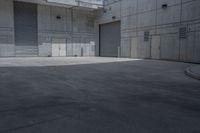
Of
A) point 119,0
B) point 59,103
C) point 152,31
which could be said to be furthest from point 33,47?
point 59,103

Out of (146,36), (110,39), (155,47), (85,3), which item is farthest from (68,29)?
(155,47)

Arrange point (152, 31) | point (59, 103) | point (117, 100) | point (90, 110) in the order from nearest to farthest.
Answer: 1. point (90, 110)
2. point (59, 103)
3. point (117, 100)
4. point (152, 31)

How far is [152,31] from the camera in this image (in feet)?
63.1

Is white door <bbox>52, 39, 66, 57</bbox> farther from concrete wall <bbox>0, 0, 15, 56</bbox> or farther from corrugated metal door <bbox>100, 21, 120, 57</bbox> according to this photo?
corrugated metal door <bbox>100, 21, 120, 57</bbox>

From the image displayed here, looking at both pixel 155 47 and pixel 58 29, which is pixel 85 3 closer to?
pixel 58 29

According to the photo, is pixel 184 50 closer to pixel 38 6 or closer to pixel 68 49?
pixel 68 49

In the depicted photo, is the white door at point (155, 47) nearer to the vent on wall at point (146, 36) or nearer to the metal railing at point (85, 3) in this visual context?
the vent on wall at point (146, 36)

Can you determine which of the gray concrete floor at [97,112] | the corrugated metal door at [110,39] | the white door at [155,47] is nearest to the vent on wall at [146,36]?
the white door at [155,47]

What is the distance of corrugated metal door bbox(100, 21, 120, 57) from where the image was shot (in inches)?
971

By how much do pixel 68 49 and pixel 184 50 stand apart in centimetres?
1506

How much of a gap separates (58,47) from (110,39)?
718 centimetres

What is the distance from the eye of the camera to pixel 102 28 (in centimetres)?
2734

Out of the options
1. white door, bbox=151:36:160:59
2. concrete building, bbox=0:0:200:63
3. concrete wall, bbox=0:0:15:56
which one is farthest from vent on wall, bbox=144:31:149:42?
concrete wall, bbox=0:0:15:56

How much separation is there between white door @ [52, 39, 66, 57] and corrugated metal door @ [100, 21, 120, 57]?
573cm
